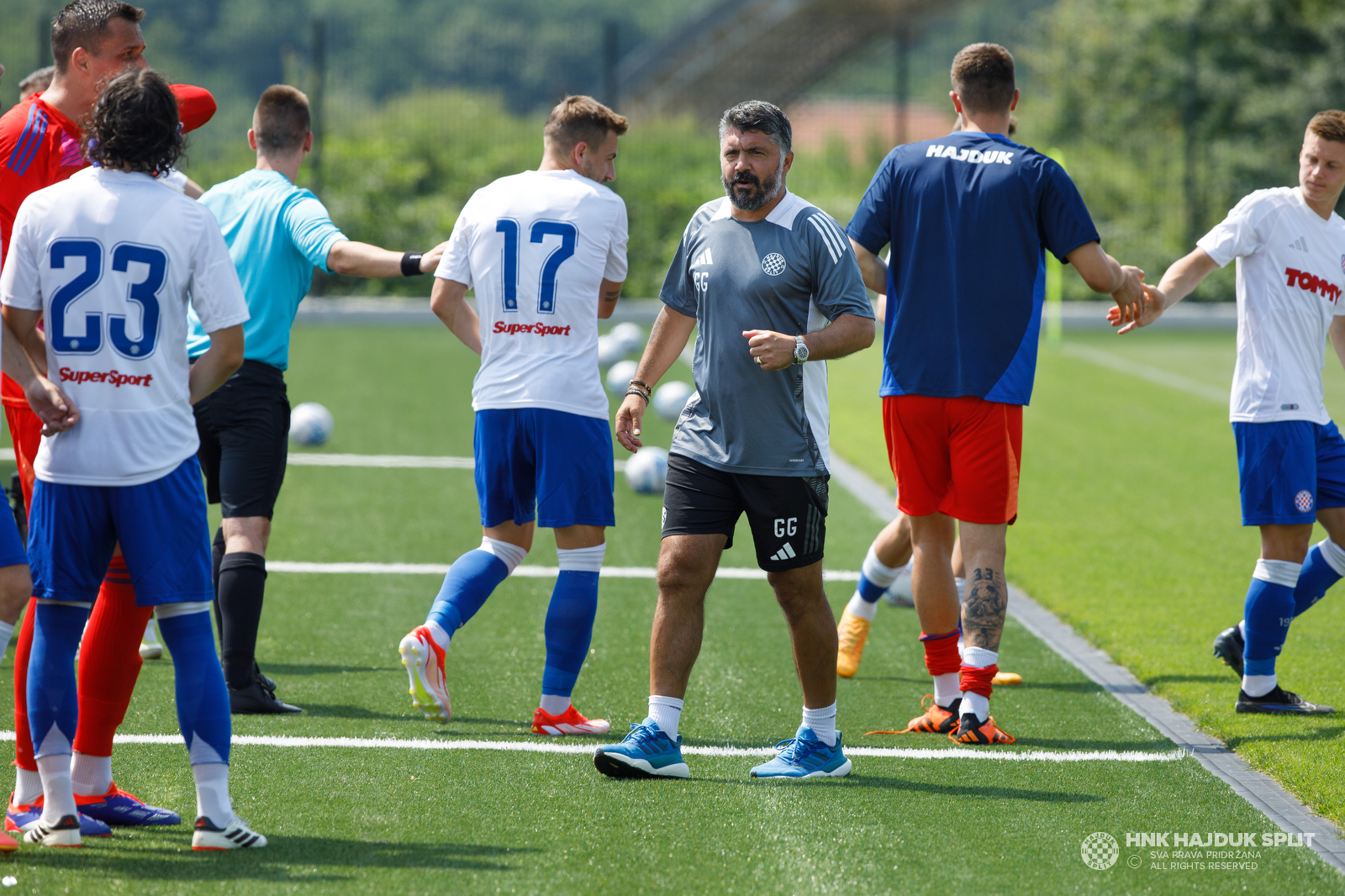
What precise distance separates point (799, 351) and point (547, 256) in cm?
109

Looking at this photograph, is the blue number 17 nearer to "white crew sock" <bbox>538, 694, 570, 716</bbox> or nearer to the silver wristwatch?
the silver wristwatch

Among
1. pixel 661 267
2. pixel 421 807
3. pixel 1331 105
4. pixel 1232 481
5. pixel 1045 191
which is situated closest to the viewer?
pixel 421 807

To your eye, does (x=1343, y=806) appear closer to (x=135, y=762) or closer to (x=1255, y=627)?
(x=1255, y=627)

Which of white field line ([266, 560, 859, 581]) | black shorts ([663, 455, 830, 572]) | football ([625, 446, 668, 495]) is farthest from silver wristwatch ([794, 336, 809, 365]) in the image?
football ([625, 446, 668, 495])

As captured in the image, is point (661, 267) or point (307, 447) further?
point (661, 267)

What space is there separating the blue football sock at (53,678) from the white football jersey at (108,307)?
0.38 meters

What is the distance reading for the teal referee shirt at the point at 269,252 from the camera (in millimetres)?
5070

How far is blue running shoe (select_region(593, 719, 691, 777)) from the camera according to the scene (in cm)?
420

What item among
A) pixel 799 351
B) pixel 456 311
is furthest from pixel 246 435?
pixel 799 351

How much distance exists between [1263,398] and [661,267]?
59.6ft

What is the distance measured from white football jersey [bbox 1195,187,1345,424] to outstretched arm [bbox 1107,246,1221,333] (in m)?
0.06

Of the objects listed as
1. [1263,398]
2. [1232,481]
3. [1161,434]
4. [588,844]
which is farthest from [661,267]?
[588,844]

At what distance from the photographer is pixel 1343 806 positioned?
13.6 ft

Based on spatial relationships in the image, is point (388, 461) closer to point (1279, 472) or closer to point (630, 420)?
point (630, 420)
